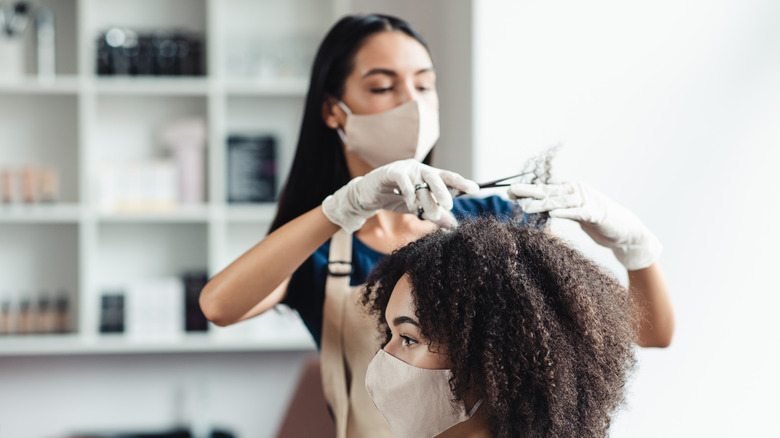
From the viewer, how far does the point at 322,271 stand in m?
1.37

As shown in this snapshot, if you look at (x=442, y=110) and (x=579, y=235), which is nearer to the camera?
(x=579, y=235)

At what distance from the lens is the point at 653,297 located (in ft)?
3.88

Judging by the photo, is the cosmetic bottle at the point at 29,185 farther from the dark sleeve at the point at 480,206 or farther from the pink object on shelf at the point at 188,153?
the dark sleeve at the point at 480,206

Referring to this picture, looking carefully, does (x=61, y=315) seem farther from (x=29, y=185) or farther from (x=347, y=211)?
(x=347, y=211)

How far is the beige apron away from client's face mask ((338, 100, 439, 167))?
152mm

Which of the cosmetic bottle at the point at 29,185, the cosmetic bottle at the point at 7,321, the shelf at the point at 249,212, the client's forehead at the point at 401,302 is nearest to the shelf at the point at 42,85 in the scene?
the cosmetic bottle at the point at 29,185

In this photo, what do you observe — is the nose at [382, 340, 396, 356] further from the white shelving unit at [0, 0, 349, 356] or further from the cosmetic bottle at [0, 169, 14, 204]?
the cosmetic bottle at [0, 169, 14, 204]

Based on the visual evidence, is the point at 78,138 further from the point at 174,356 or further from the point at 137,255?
the point at 174,356

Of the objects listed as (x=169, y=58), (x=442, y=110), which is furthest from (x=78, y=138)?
(x=442, y=110)

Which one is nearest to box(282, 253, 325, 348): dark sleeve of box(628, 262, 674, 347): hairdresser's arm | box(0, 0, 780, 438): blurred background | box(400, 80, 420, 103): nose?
box(400, 80, 420, 103): nose

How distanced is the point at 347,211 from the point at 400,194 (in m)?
0.09

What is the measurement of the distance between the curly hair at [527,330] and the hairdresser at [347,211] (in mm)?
235

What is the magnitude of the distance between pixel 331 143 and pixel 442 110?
113 cm

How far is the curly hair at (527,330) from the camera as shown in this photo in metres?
0.85
